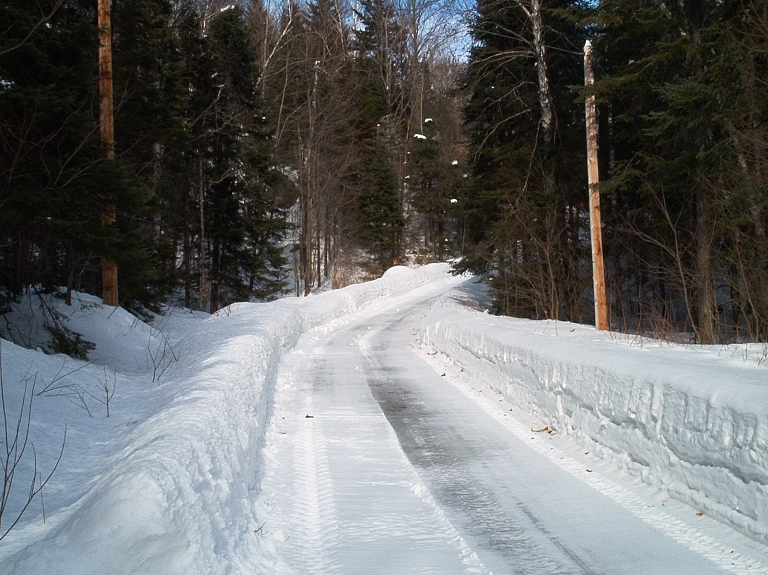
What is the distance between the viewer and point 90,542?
3.13 m

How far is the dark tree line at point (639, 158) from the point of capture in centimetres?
1273

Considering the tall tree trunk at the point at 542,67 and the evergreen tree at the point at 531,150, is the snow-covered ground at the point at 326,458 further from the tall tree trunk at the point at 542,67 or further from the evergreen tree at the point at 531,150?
the tall tree trunk at the point at 542,67

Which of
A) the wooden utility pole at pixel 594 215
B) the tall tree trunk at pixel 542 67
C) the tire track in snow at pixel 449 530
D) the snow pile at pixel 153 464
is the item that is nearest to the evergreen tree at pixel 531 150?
the tall tree trunk at pixel 542 67

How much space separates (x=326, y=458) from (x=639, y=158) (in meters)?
15.5

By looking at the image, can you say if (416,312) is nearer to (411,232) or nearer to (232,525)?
(232,525)

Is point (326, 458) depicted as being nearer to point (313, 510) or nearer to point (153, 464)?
point (313, 510)

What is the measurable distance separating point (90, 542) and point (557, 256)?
63.2ft

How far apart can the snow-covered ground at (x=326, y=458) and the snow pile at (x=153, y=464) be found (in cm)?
2

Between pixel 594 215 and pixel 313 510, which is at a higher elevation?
pixel 594 215

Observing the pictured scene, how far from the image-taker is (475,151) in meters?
23.2

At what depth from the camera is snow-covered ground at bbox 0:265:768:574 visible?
11.7 feet

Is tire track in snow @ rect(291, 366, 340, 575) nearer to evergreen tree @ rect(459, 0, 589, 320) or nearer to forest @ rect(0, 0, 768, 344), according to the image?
forest @ rect(0, 0, 768, 344)

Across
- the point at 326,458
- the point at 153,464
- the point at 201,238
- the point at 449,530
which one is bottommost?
the point at 449,530

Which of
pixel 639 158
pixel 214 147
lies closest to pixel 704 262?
pixel 639 158
